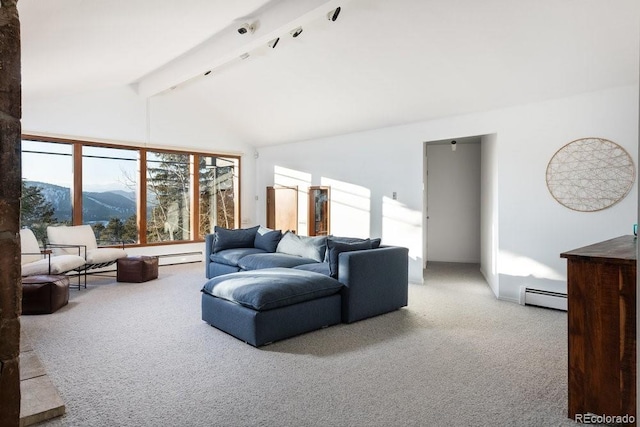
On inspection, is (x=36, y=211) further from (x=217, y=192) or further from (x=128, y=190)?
(x=217, y=192)

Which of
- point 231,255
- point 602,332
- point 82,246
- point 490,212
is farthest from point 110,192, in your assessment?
point 602,332

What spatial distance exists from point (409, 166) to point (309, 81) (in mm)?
2070

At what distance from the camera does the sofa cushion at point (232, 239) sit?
21.3 feet

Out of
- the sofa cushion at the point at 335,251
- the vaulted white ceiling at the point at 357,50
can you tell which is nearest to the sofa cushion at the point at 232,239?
the vaulted white ceiling at the point at 357,50

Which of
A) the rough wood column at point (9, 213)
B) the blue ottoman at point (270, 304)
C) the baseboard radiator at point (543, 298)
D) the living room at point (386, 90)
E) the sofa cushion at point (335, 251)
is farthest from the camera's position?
the baseboard radiator at point (543, 298)

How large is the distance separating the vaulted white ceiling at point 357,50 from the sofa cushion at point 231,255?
264cm

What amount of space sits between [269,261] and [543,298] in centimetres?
339

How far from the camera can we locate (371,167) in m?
7.02

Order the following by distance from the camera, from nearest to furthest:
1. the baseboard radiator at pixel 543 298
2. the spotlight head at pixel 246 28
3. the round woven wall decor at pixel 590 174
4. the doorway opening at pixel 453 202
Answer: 1. the round woven wall decor at pixel 590 174
2. the baseboard radiator at pixel 543 298
3. the spotlight head at pixel 246 28
4. the doorway opening at pixel 453 202

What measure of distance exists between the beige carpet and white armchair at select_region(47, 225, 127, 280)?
1463mm

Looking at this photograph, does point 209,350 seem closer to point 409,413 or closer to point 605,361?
point 409,413

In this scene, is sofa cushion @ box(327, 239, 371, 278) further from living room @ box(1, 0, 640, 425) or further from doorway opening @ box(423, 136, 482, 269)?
doorway opening @ box(423, 136, 482, 269)

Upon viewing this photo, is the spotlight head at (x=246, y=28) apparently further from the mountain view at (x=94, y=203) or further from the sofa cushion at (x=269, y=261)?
the mountain view at (x=94, y=203)

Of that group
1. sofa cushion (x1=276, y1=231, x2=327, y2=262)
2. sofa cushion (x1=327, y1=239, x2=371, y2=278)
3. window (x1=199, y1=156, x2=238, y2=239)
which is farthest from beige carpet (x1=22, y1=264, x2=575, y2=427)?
window (x1=199, y1=156, x2=238, y2=239)
